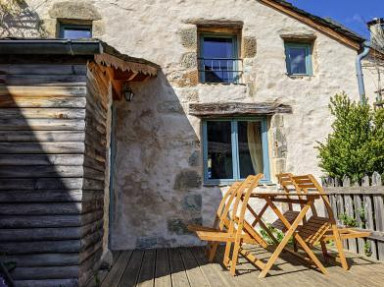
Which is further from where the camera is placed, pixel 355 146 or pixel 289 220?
pixel 355 146

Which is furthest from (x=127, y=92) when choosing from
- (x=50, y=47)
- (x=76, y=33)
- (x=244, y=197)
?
(x=244, y=197)

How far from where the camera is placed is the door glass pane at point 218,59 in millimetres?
6023

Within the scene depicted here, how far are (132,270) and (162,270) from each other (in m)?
0.37

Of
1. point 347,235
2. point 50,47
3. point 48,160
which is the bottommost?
point 347,235

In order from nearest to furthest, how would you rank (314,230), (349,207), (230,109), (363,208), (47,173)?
(47,173)
(314,230)
(363,208)
(349,207)
(230,109)

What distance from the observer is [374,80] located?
20.7 feet

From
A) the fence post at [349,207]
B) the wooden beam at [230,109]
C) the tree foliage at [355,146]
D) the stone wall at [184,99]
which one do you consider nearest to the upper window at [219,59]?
the stone wall at [184,99]

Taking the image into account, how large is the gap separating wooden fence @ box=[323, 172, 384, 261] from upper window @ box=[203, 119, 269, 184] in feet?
4.31

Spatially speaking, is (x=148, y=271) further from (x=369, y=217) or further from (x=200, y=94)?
(x=200, y=94)

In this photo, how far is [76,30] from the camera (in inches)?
234

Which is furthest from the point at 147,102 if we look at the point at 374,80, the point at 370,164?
the point at 374,80

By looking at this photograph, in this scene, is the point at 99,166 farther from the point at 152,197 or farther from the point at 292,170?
the point at 292,170

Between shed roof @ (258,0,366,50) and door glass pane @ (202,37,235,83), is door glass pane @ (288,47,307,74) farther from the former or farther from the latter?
door glass pane @ (202,37,235,83)

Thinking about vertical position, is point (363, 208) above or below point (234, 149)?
below
